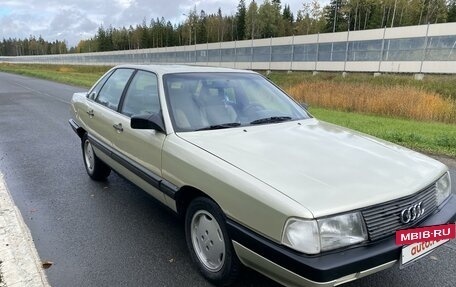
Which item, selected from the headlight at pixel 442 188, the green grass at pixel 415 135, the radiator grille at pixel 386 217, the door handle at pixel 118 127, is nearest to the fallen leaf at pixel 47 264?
the door handle at pixel 118 127

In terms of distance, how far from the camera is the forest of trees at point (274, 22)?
6656 centimetres

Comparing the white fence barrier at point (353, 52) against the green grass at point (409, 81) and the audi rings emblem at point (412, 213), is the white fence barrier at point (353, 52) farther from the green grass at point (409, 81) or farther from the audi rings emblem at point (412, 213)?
the audi rings emblem at point (412, 213)

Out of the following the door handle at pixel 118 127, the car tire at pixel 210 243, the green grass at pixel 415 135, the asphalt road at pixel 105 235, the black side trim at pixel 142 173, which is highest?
the door handle at pixel 118 127

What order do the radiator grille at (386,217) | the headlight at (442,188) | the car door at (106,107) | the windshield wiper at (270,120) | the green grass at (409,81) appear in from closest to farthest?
the radiator grille at (386,217) < the headlight at (442,188) < the windshield wiper at (270,120) < the car door at (106,107) < the green grass at (409,81)

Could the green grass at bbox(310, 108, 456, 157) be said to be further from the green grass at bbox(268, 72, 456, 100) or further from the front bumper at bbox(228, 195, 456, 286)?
the green grass at bbox(268, 72, 456, 100)

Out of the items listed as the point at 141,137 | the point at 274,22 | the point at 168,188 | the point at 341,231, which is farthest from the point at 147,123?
the point at 274,22

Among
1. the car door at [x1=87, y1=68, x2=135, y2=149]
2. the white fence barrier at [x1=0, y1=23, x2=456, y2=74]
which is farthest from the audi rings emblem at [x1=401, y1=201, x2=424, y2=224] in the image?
the white fence barrier at [x1=0, y1=23, x2=456, y2=74]

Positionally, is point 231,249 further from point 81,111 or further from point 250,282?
point 81,111

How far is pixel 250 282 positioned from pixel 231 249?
453 millimetres

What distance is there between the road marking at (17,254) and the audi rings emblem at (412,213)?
261 centimetres

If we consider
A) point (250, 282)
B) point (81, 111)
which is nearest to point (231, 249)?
point (250, 282)

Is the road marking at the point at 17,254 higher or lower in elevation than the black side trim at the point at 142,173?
lower

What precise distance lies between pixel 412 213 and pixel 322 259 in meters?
0.78

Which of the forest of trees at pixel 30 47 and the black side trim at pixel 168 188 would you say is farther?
the forest of trees at pixel 30 47
